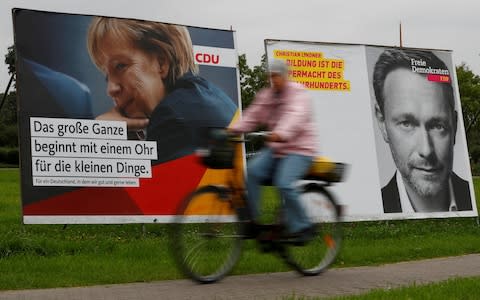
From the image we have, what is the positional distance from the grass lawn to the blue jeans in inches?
48.0

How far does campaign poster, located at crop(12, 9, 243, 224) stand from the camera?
11.0 metres

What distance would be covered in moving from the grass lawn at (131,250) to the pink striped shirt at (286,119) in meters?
1.70

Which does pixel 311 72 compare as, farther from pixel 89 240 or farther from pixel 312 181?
pixel 312 181

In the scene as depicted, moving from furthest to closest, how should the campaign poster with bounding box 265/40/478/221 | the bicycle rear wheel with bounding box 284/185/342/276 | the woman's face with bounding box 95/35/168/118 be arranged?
1. the campaign poster with bounding box 265/40/478/221
2. the woman's face with bounding box 95/35/168/118
3. the bicycle rear wheel with bounding box 284/185/342/276

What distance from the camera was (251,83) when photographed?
52406 mm

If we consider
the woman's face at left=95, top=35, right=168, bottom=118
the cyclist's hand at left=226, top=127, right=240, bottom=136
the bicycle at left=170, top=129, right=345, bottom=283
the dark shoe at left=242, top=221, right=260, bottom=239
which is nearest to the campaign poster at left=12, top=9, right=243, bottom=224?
the woman's face at left=95, top=35, right=168, bottom=118

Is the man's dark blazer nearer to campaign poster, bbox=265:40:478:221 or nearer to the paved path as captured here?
campaign poster, bbox=265:40:478:221

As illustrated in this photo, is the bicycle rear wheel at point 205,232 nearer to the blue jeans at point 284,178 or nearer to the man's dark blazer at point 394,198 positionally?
the blue jeans at point 284,178

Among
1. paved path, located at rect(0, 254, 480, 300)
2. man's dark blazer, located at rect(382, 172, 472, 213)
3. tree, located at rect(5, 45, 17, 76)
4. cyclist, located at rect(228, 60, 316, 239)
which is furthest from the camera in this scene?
man's dark blazer, located at rect(382, 172, 472, 213)

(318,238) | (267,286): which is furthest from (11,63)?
(267,286)

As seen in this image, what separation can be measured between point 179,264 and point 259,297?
840 mm

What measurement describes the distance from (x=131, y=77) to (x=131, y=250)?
3.04 metres

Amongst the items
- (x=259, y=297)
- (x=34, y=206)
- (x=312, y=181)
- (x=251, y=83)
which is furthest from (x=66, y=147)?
(x=251, y=83)

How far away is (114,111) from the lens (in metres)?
11.6
